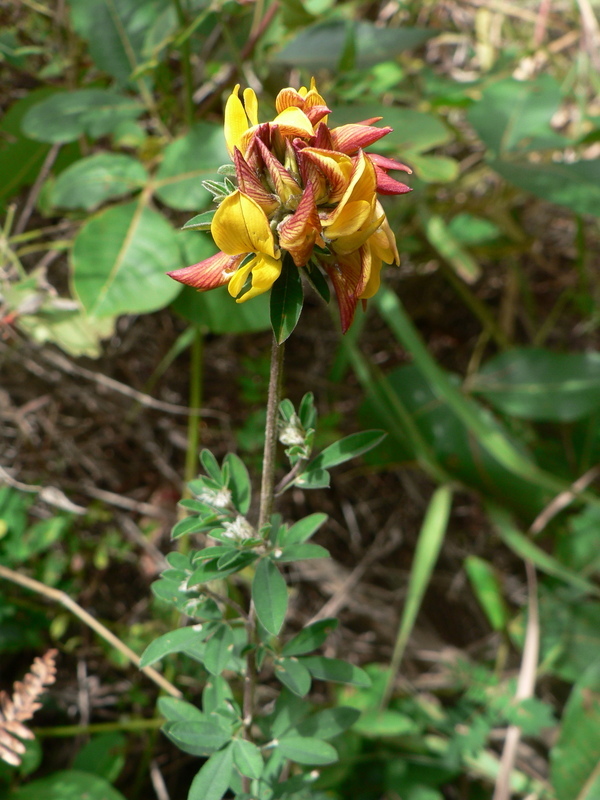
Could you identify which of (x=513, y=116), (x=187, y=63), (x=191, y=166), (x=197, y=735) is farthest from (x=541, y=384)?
(x=197, y=735)

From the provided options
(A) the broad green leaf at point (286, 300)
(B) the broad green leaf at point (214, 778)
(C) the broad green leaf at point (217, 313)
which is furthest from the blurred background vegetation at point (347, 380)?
(A) the broad green leaf at point (286, 300)

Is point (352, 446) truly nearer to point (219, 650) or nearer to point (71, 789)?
point (219, 650)

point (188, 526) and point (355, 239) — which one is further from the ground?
point (355, 239)

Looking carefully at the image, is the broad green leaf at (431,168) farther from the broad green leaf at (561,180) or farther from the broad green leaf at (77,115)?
the broad green leaf at (77,115)

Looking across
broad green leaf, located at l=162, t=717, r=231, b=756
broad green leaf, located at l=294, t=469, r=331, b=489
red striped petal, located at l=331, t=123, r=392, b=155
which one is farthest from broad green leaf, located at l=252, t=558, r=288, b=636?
red striped petal, located at l=331, t=123, r=392, b=155

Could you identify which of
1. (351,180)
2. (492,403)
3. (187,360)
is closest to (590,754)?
(492,403)

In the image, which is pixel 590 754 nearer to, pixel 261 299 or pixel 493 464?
pixel 493 464
